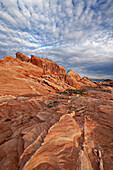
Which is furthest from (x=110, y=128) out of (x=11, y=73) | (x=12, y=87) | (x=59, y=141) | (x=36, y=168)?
(x=11, y=73)

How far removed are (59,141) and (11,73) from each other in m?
27.1

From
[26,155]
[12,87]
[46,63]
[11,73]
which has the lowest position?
[26,155]

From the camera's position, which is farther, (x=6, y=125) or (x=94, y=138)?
(x=6, y=125)

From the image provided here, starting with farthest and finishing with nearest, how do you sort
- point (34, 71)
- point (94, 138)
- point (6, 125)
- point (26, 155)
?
point (34, 71) → point (6, 125) → point (94, 138) → point (26, 155)

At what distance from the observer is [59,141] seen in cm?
398

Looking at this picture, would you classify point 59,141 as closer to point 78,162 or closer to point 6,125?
point 78,162

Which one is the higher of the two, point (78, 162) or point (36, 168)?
point (78, 162)

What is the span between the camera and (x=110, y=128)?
5.35m

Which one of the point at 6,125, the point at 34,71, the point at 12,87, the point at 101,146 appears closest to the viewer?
the point at 101,146

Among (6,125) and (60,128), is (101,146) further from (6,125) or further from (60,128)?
(6,125)

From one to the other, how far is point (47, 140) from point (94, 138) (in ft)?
9.12

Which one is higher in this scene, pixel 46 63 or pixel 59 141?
pixel 46 63

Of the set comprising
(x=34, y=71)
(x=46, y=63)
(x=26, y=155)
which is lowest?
(x=26, y=155)

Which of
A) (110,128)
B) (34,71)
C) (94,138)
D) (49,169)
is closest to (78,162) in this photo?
(49,169)
